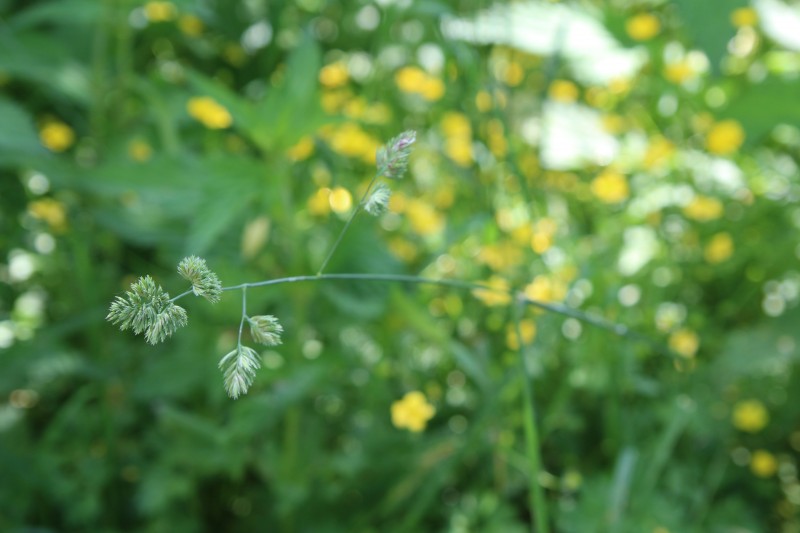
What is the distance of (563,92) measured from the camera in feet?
7.56

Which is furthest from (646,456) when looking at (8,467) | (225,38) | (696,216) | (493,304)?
(225,38)

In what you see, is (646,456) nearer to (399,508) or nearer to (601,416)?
(601,416)

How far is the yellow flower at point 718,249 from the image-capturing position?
190 cm

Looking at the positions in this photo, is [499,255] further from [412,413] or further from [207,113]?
[207,113]

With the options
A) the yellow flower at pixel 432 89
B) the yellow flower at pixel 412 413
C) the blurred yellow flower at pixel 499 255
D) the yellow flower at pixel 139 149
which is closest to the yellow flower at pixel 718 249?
the blurred yellow flower at pixel 499 255

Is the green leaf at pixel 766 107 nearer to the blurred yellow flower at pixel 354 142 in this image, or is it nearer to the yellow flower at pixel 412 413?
the blurred yellow flower at pixel 354 142

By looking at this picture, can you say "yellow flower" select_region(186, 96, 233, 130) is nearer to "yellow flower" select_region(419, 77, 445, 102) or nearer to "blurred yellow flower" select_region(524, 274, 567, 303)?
"yellow flower" select_region(419, 77, 445, 102)

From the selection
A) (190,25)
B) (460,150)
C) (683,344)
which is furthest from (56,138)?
(683,344)

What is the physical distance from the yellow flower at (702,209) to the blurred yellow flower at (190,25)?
1238mm

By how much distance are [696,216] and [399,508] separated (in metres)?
0.97

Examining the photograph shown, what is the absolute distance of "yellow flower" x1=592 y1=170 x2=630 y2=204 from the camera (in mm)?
1925

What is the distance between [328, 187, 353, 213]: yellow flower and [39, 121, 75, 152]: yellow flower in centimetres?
77

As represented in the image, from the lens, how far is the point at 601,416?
170 centimetres

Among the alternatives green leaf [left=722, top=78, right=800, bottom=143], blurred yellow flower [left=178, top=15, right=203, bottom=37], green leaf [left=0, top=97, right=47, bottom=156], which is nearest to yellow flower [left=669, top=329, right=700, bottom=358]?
green leaf [left=722, top=78, right=800, bottom=143]
